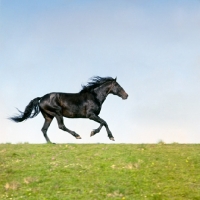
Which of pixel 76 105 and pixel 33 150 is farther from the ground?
pixel 76 105

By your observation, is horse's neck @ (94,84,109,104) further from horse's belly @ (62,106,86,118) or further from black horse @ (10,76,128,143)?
horse's belly @ (62,106,86,118)

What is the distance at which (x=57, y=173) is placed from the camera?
52.4ft

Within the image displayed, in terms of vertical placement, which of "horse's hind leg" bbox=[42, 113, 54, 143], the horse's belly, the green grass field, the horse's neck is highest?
the horse's neck

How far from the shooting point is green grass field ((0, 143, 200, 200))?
1445 cm

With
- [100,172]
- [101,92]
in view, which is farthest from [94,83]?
[100,172]

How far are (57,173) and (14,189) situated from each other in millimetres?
1643

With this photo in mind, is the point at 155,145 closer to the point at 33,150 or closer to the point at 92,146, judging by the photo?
the point at 92,146

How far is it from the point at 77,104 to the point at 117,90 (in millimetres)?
2207

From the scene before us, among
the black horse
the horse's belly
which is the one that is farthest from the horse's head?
the horse's belly

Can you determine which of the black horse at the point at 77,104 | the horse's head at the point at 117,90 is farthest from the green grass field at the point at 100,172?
the horse's head at the point at 117,90

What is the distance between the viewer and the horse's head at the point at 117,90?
22766mm

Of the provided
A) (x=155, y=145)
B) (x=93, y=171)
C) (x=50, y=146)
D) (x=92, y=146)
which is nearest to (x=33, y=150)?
(x=50, y=146)

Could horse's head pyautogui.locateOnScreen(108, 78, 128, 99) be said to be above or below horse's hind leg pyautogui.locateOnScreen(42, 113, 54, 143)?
above

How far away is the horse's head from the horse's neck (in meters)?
0.25
